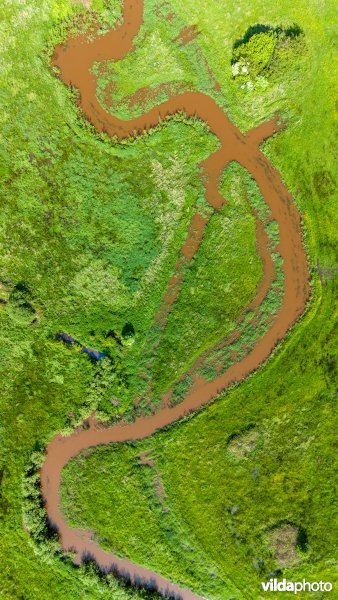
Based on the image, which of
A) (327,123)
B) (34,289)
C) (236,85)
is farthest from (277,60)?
(34,289)

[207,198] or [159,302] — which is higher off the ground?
[207,198]

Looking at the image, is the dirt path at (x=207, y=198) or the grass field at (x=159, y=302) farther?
the dirt path at (x=207, y=198)

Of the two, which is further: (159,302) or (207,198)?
(207,198)

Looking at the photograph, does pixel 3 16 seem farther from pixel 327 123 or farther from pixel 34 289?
pixel 327 123
